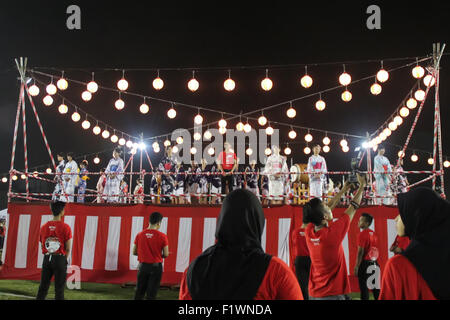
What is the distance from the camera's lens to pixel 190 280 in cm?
184

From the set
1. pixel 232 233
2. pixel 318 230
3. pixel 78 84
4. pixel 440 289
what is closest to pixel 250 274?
pixel 232 233

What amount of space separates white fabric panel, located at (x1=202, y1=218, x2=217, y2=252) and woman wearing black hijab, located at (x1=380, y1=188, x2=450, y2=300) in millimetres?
6320

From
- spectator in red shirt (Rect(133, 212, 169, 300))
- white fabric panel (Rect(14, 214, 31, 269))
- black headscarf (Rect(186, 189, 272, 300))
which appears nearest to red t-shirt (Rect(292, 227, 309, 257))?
spectator in red shirt (Rect(133, 212, 169, 300))

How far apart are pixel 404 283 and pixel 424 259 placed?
15 centimetres

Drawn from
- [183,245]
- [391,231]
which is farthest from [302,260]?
[183,245]

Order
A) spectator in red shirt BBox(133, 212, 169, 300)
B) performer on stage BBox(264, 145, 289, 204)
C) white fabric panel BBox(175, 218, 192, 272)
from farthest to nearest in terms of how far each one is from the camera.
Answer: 1. performer on stage BBox(264, 145, 289, 204)
2. white fabric panel BBox(175, 218, 192, 272)
3. spectator in red shirt BBox(133, 212, 169, 300)

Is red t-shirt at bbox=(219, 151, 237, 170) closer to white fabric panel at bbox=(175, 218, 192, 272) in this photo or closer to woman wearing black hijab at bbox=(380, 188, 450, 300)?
white fabric panel at bbox=(175, 218, 192, 272)

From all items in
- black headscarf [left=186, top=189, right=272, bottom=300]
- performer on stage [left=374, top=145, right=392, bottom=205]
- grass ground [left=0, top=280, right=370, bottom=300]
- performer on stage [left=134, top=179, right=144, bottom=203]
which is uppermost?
performer on stage [left=374, top=145, right=392, bottom=205]

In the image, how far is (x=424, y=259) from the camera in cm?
178

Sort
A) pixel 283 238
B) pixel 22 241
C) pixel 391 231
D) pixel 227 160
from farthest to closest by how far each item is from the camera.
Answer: pixel 227 160 → pixel 22 241 → pixel 283 238 → pixel 391 231

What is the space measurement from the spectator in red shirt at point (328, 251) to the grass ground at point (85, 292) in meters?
4.20

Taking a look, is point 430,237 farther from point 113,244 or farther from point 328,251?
point 113,244

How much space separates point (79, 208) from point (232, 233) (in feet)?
24.9

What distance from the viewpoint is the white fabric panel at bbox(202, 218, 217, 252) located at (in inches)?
316
